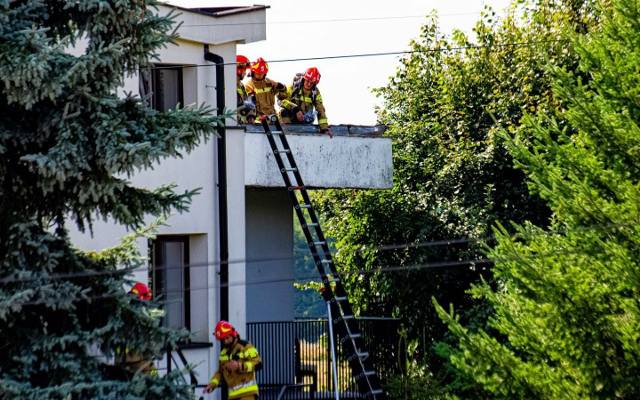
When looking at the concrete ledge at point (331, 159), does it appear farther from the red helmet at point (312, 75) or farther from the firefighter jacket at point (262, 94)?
the red helmet at point (312, 75)

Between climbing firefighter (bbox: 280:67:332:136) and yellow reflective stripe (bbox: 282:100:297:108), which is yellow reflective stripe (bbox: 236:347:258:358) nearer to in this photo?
climbing firefighter (bbox: 280:67:332:136)

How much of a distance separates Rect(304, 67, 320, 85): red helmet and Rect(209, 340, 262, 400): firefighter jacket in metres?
6.11

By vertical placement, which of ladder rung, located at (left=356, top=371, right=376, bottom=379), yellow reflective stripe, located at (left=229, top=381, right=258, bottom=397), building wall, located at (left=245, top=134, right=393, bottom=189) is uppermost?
building wall, located at (left=245, top=134, right=393, bottom=189)

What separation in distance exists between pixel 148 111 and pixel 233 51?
25.1 ft

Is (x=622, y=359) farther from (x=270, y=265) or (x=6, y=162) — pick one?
(x=6, y=162)

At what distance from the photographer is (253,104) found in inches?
795

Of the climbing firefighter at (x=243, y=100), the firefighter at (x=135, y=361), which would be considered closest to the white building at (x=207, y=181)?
the climbing firefighter at (x=243, y=100)

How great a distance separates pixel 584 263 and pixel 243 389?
4.76 metres

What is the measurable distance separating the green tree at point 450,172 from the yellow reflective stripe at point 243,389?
24.3 feet

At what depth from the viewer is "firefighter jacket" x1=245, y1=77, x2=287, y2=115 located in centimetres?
2034

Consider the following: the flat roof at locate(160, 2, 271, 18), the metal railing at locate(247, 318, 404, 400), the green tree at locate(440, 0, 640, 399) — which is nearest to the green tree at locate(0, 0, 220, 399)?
the flat roof at locate(160, 2, 271, 18)

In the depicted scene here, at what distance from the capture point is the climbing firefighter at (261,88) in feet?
66.7

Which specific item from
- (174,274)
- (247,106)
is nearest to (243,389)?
(174,274)

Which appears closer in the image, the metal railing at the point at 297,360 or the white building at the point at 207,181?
the white building at the point at 207,181
